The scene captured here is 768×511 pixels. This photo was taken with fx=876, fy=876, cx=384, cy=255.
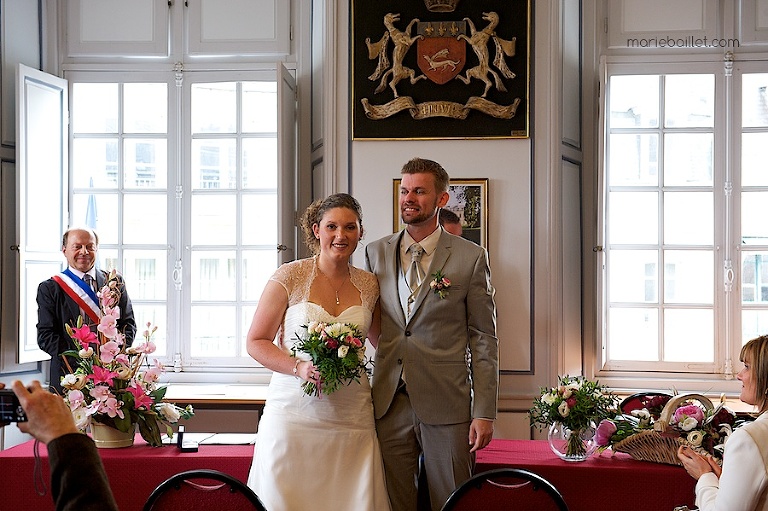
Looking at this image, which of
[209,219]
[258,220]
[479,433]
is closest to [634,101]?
[258,220]

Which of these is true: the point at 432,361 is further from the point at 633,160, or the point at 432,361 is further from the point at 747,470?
the point at 633,160

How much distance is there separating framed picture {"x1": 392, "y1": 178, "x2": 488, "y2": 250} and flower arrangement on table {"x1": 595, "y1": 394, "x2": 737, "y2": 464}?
8.08 ft

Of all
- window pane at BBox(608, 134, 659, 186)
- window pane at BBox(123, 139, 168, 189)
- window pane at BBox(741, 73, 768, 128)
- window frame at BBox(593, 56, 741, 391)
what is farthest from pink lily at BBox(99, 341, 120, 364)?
window pane at BBox(741, 73, 768, 128)

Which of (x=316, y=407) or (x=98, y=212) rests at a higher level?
(x=98, y=212)

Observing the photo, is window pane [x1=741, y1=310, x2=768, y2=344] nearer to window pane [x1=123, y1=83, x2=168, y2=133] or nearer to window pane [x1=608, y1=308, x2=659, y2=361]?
window pane [x1=608, y1=308, x2=659, y2=361]

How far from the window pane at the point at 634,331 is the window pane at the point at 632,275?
9 centimetres

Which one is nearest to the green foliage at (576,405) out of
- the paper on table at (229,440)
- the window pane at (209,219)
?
the paper on table at (229,440)

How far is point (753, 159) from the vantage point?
596cm

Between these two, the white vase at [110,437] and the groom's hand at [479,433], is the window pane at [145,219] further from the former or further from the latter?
the groom's hand at [479,433]

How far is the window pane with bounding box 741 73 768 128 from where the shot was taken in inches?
234

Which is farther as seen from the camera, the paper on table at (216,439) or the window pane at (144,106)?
the window pane at (144,106)

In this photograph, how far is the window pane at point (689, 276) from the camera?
5.98 metres

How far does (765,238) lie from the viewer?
5.96 metres

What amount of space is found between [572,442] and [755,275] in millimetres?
3372
